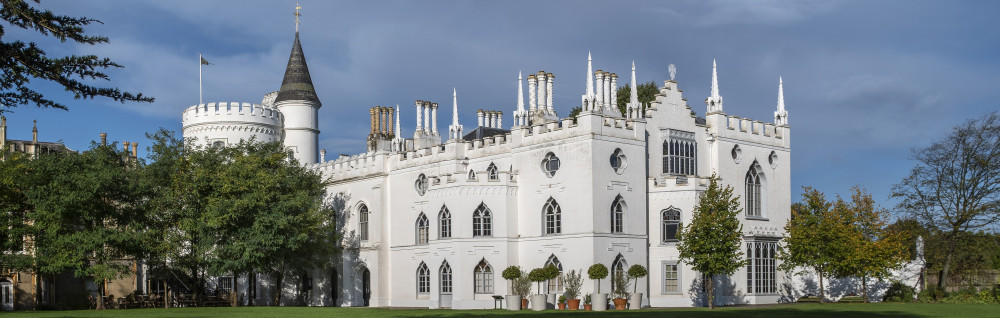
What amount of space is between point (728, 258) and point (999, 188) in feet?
62.5

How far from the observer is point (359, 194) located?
53656mm

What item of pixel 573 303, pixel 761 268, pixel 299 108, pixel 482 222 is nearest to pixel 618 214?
pixel 573 303

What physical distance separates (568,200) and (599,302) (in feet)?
16.8

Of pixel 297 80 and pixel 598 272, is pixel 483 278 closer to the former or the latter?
pixel 598 272

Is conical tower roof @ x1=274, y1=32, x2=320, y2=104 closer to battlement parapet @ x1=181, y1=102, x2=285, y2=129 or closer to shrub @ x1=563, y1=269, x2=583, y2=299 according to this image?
battlement parapet @ x1=181, y1=102, x2=285, y2=129

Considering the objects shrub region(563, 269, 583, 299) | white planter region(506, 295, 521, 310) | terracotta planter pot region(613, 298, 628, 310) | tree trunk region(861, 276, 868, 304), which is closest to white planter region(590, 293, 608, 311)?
terracotta planter pot region(613, 298, 628, 310)

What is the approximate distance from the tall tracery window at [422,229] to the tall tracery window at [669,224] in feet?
38.7

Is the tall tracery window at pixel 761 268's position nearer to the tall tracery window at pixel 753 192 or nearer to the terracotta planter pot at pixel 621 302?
the tall tracery window at pixel 753 192

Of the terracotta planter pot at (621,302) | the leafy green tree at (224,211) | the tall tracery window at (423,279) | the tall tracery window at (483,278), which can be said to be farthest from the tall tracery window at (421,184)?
the terracotta planter pot at (621,302)

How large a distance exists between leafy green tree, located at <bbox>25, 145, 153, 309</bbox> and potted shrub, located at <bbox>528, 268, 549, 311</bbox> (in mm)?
17052

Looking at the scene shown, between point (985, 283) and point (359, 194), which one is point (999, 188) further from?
point (359, 194)

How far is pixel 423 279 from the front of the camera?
158 feet

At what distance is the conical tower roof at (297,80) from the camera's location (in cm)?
6009

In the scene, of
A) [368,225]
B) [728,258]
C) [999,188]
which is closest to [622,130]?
[728,258]
